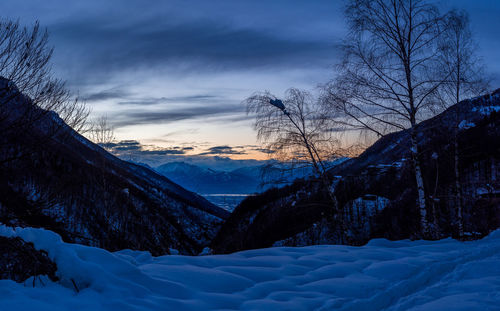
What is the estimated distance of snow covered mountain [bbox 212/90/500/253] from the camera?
11.1 metres

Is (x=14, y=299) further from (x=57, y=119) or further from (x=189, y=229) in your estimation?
(x=189, y=229)

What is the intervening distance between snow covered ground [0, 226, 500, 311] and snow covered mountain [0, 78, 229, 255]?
327 centimetres

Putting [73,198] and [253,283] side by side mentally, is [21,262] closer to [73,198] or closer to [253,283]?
[253,283]

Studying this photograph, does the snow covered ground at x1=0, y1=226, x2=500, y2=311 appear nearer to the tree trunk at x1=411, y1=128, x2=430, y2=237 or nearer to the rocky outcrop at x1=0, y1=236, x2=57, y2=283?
the rocky outcrop at x1=0, y1=236, x2=57, y2=283

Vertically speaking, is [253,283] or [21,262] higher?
[21,262]

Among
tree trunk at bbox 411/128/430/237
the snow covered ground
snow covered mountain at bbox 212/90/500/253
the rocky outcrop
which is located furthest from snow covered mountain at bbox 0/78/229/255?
snow covered mountain at bbox 212/90/500/253

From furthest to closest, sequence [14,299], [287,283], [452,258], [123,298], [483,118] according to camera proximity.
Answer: [483,118] < [452,258] < [287,283] < [123,298] < [14,299]

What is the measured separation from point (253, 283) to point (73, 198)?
3765 centimetres

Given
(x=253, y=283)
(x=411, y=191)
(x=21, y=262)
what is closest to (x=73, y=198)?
(x=411, y=191)

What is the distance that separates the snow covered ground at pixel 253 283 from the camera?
323 cm

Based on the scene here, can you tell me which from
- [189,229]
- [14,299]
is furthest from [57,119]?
[189,229]

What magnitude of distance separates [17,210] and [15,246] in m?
7.39

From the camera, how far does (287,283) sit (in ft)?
14.5

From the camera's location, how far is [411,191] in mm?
18250
